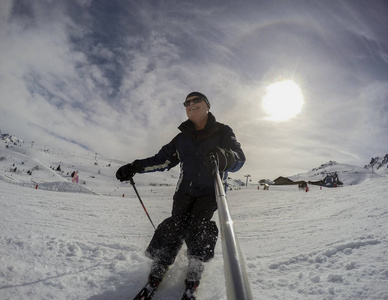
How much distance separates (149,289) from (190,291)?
0.38m

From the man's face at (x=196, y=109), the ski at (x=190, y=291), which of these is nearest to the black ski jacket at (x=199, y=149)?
the man's face at (x=196, y=109)

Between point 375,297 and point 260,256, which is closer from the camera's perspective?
point 375,297

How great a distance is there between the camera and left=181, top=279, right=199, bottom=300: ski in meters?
1.94

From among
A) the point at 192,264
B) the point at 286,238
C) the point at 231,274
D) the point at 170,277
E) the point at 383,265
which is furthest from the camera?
the point at 286,238

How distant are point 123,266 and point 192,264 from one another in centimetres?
94

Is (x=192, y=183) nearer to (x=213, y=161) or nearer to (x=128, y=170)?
(x=213, y=161)

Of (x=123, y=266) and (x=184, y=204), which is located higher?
(x=184, y=204)

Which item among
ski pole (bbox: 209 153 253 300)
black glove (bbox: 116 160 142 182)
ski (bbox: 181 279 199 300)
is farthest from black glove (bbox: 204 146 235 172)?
black glove (bbox: 116 160 142 182)

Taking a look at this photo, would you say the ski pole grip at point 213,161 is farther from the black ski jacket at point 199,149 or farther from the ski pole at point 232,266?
the ski pole at point 232,266

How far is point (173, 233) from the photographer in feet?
7.90

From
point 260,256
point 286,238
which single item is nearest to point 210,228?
point 260,256

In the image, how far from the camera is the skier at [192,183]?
2221mm

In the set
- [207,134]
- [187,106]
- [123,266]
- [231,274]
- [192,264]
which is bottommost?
[123,266]

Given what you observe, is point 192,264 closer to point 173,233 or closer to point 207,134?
point 173,233
